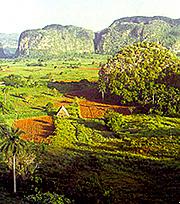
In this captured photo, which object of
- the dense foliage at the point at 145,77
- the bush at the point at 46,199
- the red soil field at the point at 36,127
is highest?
the dense foliage at the point at 145,77

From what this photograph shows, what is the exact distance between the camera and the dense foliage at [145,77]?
254ft

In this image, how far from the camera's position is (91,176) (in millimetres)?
42688

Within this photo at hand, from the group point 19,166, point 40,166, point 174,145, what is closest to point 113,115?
point 174,145

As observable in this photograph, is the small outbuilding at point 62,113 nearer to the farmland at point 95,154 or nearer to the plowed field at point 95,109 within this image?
the farmland at point 95,154

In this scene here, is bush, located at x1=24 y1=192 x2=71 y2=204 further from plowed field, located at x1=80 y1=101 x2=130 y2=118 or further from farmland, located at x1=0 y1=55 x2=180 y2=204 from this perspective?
plowed field, located at x1=80 y1=101 x2=130 y2=118

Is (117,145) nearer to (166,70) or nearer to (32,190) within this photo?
(32,190)

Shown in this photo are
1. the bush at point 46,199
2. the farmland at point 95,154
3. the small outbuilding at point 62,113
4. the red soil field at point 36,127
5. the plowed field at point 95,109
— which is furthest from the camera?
the plowed field at point 95,109

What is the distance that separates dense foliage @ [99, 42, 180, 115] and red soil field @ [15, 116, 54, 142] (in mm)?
20469

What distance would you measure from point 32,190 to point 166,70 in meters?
58.5

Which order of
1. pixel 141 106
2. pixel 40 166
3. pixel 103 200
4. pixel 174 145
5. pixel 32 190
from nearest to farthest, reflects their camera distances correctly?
pixel 103 200, pixel 32 190, pixel 40 166, pixel 174 145, pixel 141 106

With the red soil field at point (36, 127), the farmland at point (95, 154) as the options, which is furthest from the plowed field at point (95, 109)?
the red soil field at point (36, 127)

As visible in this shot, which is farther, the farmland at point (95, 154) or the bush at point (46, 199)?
the farmland at point (95, 154)

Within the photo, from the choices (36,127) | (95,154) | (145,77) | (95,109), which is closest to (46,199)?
(95,154)

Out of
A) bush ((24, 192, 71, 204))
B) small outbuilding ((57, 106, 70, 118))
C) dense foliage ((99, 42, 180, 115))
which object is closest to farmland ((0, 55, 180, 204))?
bush ((24, 192, 71, 204))
